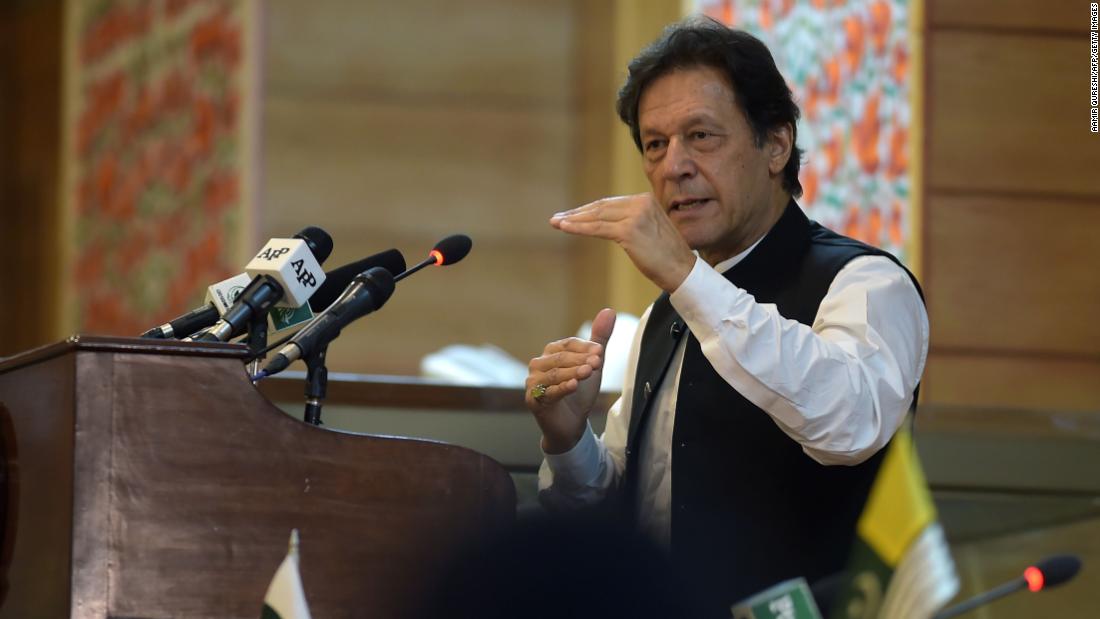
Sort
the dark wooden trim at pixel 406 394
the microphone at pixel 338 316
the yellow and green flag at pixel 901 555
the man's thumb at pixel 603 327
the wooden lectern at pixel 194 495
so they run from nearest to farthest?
the yellow and green flag at pixel 901 555
the wooden lectern at pixel 194 495
the microphone at pixel 338 316
the man's thumb at pixel 603 327
the dark wooden trim at pixel 406 394

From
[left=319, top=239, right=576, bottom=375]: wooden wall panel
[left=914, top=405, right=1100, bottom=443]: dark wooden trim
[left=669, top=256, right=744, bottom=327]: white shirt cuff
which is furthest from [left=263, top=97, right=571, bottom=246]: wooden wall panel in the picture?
[left=669, top=256, right=744, bottom=327]: white shirt cuff

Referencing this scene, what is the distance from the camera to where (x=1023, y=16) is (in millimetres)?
4734

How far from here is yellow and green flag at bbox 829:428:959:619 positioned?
102cm

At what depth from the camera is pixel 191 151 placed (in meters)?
5.53

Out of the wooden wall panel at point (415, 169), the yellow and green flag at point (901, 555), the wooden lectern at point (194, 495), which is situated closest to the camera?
the yellow and green flag at point (901, 555)

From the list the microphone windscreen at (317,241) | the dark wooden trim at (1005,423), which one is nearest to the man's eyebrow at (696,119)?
the microphone windscreen at (317,241)

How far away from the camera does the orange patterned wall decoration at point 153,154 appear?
5.45m

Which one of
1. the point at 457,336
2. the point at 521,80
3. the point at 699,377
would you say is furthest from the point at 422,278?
the point at 699,377

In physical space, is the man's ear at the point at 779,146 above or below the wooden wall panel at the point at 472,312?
above

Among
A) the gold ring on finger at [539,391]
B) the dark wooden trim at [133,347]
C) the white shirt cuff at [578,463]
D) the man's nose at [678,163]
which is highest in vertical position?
the man's nose at [678,163]

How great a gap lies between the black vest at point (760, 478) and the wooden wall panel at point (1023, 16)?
2.70 metres

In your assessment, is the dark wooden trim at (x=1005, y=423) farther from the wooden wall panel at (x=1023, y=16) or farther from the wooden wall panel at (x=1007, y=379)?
the wooden wall panel at (x=1023, y=16)

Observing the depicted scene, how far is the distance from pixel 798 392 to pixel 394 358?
154 inches

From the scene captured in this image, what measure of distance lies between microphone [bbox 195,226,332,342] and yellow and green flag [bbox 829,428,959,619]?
1.01m
